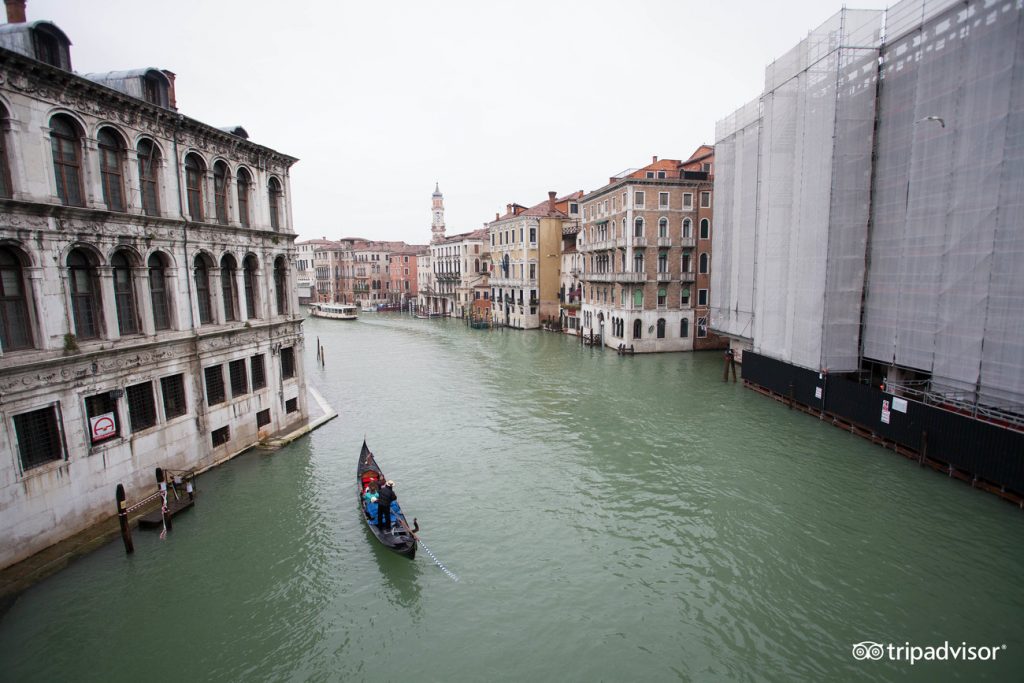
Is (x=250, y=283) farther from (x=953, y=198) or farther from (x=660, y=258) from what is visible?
(x=660, y=258)

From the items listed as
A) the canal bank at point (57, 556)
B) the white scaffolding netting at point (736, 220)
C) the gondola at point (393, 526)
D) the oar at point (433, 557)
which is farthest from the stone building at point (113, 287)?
the white scaffolding netting at point (736, 220)

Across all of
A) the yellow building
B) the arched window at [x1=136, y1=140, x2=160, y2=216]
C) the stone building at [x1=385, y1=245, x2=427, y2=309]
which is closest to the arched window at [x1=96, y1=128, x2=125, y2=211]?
the arched window at [x1=136, y1=140, x2=160, y2=216]

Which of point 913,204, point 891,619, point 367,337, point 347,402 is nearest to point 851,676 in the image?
point 891,619

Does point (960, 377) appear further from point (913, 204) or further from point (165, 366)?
point (165, 366)

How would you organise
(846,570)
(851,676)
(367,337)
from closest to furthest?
1. (851,676)
2. (846,570)
3. (367,337)

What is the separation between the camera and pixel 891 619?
10.0 meters

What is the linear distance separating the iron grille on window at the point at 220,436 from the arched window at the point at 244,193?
23.6ft

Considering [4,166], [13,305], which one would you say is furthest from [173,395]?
[4,166]

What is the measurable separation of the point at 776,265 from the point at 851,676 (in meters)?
20.6

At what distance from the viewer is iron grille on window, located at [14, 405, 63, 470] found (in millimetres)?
11375

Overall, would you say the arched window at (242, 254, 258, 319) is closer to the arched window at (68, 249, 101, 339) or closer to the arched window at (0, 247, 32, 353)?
the arched window at (68, 249, 101, 339)

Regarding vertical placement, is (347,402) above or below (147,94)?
below

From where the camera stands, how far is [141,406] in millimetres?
14367

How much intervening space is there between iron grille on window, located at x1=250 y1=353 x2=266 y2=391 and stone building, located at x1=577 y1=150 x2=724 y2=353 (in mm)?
26589
